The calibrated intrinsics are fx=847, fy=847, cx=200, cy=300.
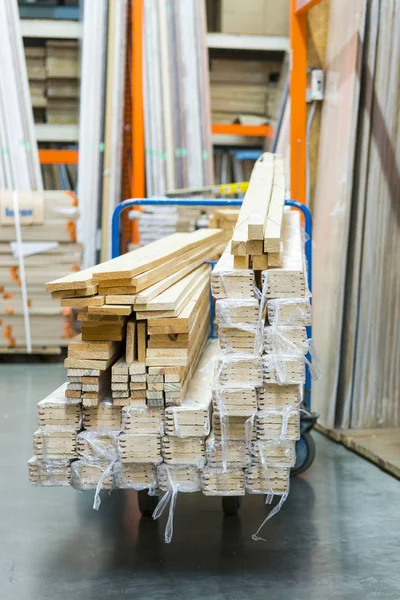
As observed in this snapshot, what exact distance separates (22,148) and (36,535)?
A: 595 centimetres

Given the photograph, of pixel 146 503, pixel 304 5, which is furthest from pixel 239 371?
pixel 304 5

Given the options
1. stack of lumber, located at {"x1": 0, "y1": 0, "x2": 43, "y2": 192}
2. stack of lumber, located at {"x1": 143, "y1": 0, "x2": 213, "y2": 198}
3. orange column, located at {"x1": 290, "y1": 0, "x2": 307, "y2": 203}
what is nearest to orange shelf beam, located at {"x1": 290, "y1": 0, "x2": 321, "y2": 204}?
orange column, located at {"x1": 290, "y1": 0, "x2": 307, "y2": 203}

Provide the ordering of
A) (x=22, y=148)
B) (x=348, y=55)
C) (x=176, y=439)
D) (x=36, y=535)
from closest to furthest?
(x=176, y=439)
(x=36, y=535)
(x=348, y=55)
(x=22, y=148)

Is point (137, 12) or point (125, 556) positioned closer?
point (125, 556)

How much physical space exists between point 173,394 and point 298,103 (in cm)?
337

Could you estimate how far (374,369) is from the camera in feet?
18.6

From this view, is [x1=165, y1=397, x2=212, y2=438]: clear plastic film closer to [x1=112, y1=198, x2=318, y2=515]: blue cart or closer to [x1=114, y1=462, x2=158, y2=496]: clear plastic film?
[x1=114, y1=462, x2=158, y2=496]: clear plastic film

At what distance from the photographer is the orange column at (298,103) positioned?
600 cm

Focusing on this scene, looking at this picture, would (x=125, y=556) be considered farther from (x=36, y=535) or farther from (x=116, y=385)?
(x=116, y=385)

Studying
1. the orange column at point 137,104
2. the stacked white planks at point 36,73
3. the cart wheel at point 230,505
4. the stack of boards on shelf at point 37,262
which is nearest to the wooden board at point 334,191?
the cart wheel at point 230,505

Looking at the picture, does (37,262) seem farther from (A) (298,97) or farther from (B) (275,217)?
(B) (275,217)

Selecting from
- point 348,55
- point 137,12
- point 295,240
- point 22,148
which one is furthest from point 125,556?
point 137,12

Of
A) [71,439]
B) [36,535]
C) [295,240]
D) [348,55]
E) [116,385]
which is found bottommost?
[36,535]

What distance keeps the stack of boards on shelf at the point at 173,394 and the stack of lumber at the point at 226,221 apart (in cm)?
255
